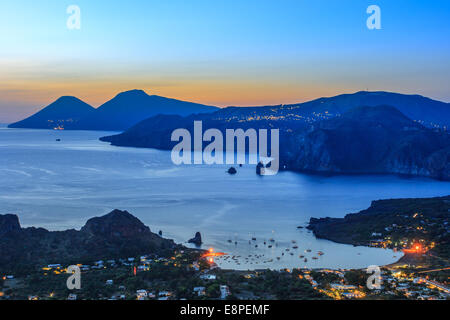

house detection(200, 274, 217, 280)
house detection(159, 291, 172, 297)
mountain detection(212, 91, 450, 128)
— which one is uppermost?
mountain detection(212, 91, 450, 128)

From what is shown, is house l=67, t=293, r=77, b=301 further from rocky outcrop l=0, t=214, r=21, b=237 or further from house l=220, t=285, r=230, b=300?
rocky outcrop l=0, t=214, r=21, b=237

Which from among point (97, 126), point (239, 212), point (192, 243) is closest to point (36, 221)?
point (192, 243)

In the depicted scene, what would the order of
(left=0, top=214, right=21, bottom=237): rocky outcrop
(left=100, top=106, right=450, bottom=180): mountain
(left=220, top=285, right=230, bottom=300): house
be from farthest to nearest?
(left=100, top=106, right=450, bottom=180): mountain
(left=0, top=214, right=21, bottom=237): rocky outcrop
(left=220, top=285, right=230, bottom=300): house

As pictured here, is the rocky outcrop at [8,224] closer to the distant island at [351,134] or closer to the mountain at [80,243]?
the mountain at [80,243]

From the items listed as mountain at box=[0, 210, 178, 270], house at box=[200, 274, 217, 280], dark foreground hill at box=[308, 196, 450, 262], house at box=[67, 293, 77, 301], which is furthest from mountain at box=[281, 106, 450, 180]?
house at box=[67, 293, 77, 301]

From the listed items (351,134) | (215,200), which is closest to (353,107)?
(351,134)

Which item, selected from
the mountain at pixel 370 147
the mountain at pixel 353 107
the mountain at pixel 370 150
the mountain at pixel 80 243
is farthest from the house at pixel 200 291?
the mountain at pixel 353 107

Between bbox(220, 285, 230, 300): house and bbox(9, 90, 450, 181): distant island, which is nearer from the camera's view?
bbox(220, 285, 230, 300): house
